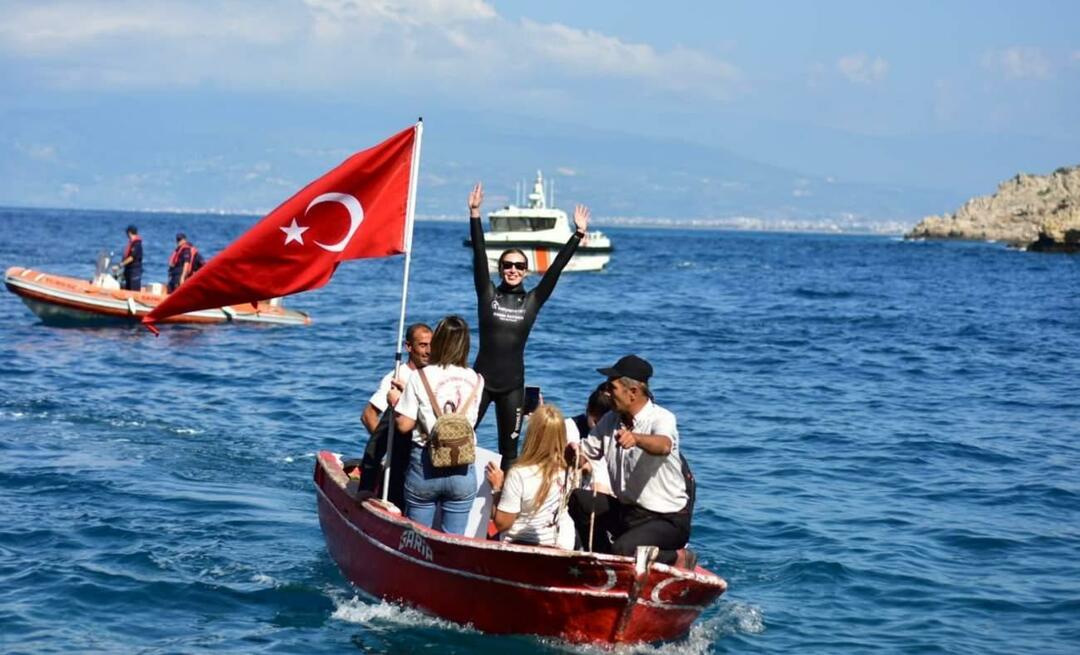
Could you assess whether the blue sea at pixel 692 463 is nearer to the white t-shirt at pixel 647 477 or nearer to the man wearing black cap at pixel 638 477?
the man wearing black cap at pixel 638 477

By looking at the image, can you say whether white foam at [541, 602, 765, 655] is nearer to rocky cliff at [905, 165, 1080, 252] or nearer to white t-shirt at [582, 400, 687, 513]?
white t-shirt at [582, 400, 687, 513]

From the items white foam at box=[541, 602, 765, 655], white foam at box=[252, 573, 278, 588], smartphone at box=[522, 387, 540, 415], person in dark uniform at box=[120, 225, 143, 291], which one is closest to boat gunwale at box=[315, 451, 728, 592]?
white foam at box=[541, 602, 765, 655]

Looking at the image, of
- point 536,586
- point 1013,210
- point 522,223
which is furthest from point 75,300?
point 1013,210

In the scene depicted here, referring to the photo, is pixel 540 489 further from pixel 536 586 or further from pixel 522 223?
pixel 522 223

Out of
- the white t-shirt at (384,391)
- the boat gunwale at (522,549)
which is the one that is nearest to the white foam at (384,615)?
the boat gunwale at (522,549)

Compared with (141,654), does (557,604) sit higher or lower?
higher

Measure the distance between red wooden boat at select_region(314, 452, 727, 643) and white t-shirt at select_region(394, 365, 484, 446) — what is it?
861 millimetres

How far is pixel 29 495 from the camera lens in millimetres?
14328

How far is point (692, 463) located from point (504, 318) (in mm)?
6951

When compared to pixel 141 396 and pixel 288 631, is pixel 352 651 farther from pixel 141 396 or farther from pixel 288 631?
pixel 141 396

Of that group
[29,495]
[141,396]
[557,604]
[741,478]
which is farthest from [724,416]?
[557,604]

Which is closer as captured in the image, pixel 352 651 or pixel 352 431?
pixel 352 651

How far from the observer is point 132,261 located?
30766 mm

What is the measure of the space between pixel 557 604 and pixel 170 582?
387cm
